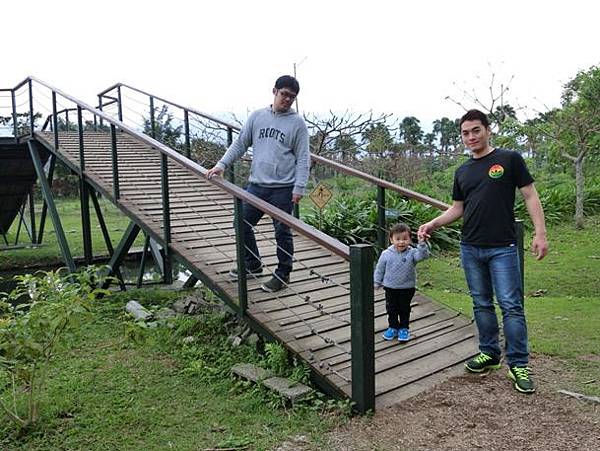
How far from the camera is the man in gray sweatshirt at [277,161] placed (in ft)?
12.8

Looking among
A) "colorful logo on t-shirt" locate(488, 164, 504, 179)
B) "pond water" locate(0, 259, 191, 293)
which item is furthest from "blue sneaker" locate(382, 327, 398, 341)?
"pond water" locate(0, 259, 191, 293)

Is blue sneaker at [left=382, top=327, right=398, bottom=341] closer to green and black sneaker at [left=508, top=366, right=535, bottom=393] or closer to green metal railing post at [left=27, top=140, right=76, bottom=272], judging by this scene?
green and black sneaker at [left=508, top=366, right=535, bottom=393]

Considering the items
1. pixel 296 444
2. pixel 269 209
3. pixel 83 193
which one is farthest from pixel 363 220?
pixel 296 444

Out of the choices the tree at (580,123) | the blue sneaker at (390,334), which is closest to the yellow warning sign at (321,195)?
the blue sneaker at (390,334)

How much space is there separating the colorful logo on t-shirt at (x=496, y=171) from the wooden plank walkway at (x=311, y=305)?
108 cm

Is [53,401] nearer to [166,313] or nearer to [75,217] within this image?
[166,313]

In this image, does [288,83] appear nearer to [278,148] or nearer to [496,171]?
[278,148]

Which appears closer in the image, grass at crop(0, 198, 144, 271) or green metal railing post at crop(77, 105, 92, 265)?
green metal railing post at crop(77, 105, 92, 265)

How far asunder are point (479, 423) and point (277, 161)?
2.17 metres

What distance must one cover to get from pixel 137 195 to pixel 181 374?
2687mm

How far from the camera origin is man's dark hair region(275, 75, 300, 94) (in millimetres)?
3703

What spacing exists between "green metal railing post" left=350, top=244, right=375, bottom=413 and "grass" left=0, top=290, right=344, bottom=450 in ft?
0.55

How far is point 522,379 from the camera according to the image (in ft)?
9.94

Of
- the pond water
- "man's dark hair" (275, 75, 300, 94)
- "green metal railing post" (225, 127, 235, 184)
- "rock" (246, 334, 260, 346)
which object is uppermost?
"man's dark hair" (275, 75, 300, 94)
